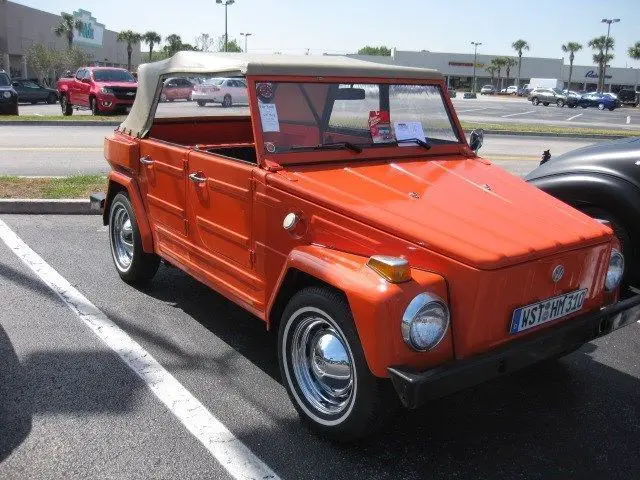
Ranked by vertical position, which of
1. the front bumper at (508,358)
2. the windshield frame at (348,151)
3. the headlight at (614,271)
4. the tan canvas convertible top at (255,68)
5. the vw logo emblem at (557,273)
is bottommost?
the front bumper at (508,358)

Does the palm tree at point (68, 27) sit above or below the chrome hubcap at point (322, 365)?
above

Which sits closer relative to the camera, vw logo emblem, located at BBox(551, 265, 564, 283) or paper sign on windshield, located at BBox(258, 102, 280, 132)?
vw logo emblem, located at BBox(551, 265, 564, 283)

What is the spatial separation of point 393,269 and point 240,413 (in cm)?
127

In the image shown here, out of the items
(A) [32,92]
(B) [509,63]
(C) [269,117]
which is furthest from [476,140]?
(B) [509,63]

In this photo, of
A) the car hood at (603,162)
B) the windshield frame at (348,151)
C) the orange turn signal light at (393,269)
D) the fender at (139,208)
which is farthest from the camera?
the car hood at (603,162)

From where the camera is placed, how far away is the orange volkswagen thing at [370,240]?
2.69 metres

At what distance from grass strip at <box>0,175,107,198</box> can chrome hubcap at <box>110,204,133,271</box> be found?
288 cm

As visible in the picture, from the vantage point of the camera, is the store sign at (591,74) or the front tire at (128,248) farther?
the store sign at (591,74)

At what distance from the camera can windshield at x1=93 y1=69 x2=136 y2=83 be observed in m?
22.3

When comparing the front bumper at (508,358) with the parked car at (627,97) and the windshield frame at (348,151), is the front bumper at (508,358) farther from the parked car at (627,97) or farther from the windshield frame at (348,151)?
the parked car at (627,97)

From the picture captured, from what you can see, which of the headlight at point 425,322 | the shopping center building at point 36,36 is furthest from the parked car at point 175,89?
the shopping center building at point 36,36

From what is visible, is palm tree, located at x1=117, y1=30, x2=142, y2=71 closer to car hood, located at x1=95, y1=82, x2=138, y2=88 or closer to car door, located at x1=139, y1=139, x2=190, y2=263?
car hood, located at x1=95, y1=82, x2=138, y2=88

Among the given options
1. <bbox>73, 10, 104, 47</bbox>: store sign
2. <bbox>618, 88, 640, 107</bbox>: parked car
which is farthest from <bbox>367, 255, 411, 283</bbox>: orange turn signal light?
<bbox>73, 10, 104, 47</bbox>: store sign

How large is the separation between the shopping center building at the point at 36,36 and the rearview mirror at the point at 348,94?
56305mm
